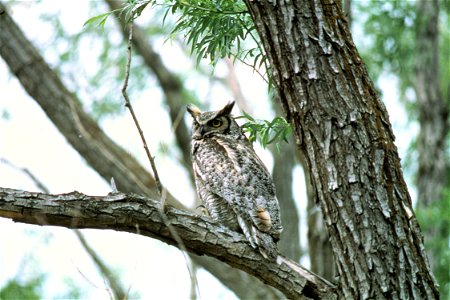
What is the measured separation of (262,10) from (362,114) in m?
0.63

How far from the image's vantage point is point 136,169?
5891 millimetres

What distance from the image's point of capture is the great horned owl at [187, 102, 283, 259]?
402cm

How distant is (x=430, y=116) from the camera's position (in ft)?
27.9

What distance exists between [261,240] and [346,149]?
2.31 feet

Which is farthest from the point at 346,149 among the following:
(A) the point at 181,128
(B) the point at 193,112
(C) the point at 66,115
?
(A) the point at 181,128

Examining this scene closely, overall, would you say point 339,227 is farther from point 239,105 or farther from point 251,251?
point 239,105

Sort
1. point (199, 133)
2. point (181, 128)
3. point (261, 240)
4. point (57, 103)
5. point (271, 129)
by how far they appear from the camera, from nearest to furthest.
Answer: point (261, 240) → point (271, 129) → point (199, 133) → point (57, 103) → point (181, 128)

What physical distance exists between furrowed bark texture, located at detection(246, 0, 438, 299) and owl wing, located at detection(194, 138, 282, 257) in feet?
2.25

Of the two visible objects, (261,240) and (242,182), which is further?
(242,182)

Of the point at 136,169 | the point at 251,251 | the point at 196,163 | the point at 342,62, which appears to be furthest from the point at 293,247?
the point at 342,62

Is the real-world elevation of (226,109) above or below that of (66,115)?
below

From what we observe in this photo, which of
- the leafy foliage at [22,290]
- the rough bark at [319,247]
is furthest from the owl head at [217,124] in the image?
the leafy foliage at [22,290]

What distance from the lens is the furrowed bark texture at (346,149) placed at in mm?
3084

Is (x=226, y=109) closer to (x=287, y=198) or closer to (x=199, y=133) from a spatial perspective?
(x=199, y=133)
